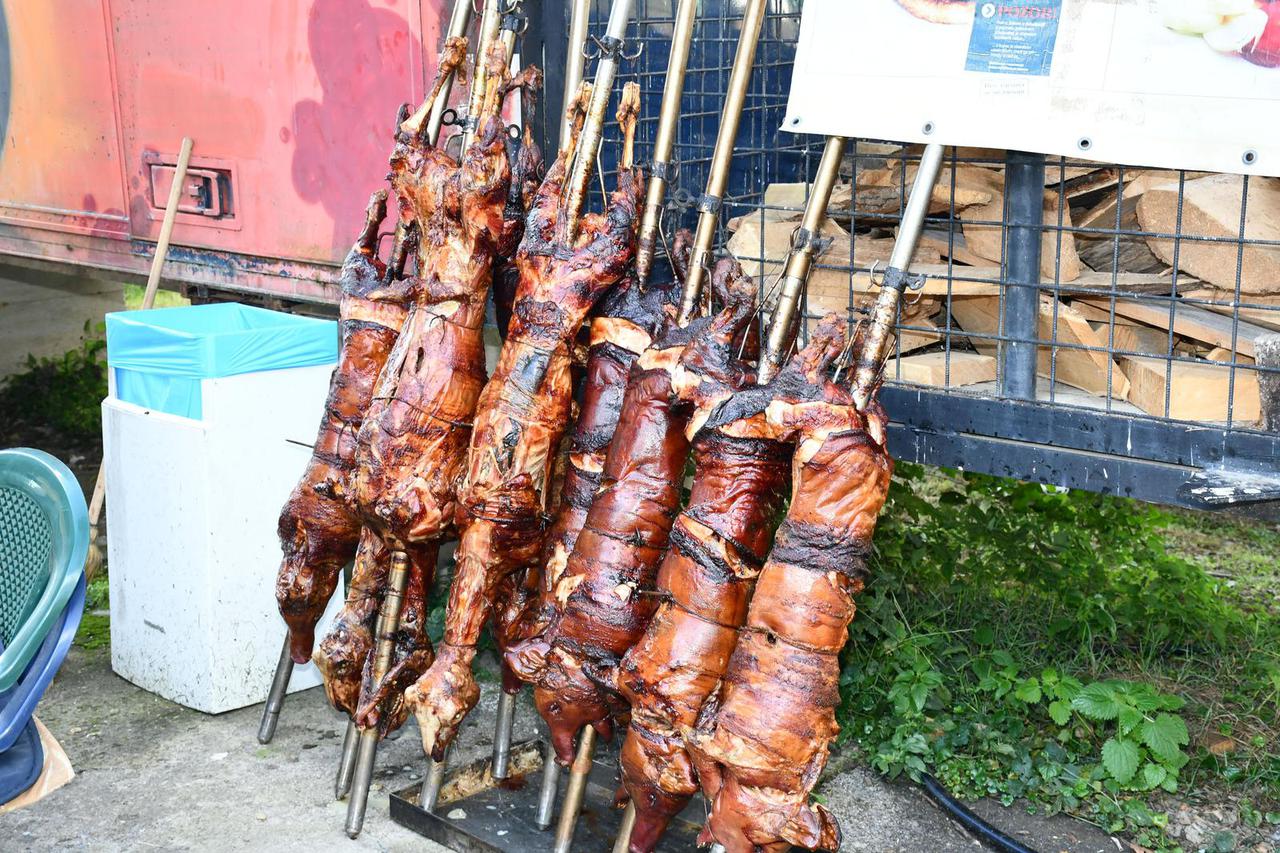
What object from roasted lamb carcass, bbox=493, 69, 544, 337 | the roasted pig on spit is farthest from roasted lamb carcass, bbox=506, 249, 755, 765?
roasted lamb carcass, bbox=493, 69, 544, 337

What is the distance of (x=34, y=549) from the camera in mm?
3232

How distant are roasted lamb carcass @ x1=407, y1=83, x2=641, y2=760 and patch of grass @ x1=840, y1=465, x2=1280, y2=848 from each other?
1.58 metres

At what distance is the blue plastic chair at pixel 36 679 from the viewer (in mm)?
3010

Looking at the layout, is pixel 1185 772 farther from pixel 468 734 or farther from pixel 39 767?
pixel 39 767

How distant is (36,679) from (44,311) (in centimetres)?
745

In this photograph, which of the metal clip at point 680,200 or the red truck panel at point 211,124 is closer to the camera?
the metal clip at point 680,200

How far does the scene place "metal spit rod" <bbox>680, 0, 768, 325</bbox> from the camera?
11.6ft

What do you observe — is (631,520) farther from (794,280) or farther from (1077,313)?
(1077,313)

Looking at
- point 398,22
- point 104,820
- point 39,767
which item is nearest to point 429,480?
point 39,767

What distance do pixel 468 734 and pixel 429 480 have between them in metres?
1.35

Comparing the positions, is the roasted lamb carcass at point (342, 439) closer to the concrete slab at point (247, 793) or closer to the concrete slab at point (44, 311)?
the concrete slab at point (247, 793)

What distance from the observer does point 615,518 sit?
11.1ft

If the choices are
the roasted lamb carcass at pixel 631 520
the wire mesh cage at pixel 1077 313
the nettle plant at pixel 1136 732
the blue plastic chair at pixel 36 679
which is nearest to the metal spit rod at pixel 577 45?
the wire mesh cage at pixel 1077 313

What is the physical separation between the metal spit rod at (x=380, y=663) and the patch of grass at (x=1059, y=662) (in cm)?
167
